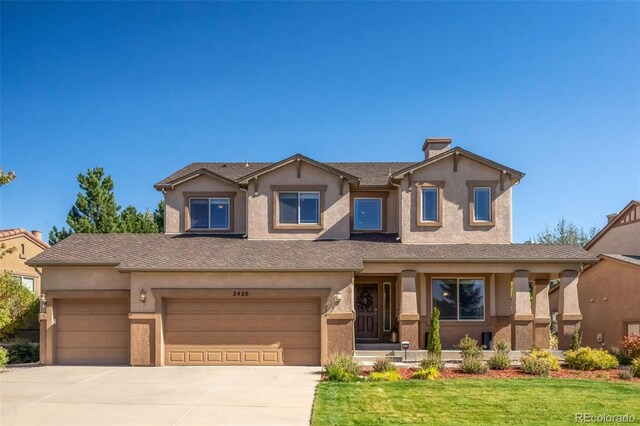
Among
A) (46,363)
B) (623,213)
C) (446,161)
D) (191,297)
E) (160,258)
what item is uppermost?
(446,161)

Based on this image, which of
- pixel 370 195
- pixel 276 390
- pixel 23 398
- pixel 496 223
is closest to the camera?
pixel 23 398

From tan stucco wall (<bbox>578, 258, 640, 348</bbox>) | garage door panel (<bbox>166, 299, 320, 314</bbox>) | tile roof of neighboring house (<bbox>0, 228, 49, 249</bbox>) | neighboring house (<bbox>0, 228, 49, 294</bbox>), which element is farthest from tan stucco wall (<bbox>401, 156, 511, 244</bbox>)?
tile roof of neighboring house (<bbox>0, 228, 49, 249</bbox>)

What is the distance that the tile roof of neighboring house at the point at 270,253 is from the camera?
715 inches

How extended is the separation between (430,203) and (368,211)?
2569 mm

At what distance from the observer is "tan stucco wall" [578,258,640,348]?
2086 cm

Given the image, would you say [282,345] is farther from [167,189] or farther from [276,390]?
[167,189]

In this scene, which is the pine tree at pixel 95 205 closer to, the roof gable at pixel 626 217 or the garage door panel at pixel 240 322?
the garage door panel at pixel 240 322

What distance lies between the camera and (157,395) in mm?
13156

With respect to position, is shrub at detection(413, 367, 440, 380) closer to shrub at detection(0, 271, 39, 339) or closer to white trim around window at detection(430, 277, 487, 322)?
white trim around window at detection(430, 277, 487, 322)

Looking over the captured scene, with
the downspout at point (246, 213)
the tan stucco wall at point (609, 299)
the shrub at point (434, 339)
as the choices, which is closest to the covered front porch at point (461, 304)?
the shrub at point (434, 339)

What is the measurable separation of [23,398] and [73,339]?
19.5 ft

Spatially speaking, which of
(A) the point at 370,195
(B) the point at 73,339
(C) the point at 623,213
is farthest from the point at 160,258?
(C) the point at 623,213

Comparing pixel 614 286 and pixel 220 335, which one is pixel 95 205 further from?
pixel 614 286

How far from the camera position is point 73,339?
18.7 metres
